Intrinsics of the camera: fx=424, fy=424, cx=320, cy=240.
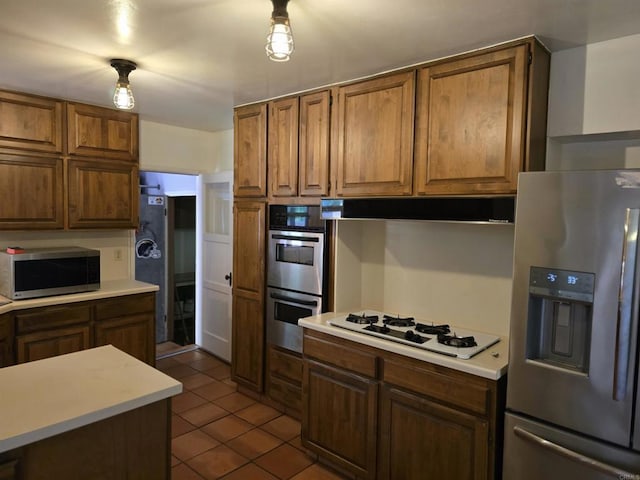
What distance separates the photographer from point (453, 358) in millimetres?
2012

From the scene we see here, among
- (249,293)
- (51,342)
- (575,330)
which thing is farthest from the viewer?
(249,293)

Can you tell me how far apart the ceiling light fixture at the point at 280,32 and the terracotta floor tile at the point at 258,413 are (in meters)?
2.61

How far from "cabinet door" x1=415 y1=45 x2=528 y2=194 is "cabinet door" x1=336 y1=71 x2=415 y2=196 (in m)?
0.08

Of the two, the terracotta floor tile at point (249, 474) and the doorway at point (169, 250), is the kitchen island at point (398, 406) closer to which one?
the terracotta floor tile at point (249, 474)

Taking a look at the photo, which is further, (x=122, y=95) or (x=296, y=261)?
(x=296, y=261)

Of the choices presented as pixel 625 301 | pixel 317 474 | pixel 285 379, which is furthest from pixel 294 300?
pixel 625 301

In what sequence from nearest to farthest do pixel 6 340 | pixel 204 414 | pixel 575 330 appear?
pixel 575 330 < pixel 6 340 < pixel 204 414

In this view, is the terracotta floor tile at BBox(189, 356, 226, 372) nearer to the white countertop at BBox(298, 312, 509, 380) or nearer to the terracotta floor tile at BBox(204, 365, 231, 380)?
the terracotta floor tile at BBox(204, 365, 231, 380)

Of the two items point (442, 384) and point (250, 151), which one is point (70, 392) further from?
point (250, 151)

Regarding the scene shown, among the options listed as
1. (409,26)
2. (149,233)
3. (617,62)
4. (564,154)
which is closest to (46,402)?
(409,26)

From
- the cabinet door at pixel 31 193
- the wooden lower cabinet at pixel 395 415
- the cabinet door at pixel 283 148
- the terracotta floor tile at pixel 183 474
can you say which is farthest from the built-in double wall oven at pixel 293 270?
the cabinet door at pixel 31 193

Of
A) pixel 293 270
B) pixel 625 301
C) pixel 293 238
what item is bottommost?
pixel 293 270

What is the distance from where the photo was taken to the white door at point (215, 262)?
4375 millimetres

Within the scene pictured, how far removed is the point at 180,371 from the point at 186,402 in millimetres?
716
